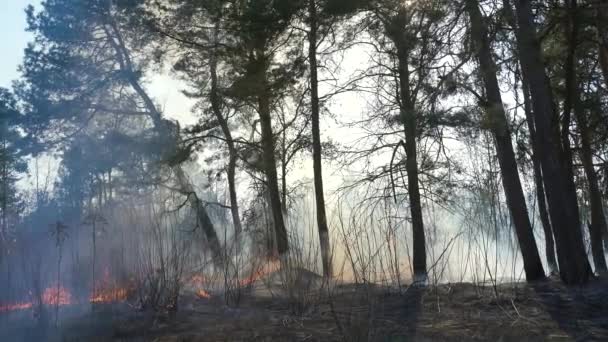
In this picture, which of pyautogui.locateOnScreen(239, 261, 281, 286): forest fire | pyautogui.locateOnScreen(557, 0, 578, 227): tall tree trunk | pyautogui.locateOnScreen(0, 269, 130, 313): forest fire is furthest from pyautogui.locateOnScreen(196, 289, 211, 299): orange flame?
pyautogui.locateOnScreen(557, 0, 578, 227): tall tree trunk

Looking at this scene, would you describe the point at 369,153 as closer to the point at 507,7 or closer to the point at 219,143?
the point at 507,7

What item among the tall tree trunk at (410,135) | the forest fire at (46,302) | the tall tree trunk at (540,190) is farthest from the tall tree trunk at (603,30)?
the forest fire at (46,302)

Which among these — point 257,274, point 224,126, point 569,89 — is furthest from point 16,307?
point 224,126

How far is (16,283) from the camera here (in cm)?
809

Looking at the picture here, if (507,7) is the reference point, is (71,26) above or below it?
above

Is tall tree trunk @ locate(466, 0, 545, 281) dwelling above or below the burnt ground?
above

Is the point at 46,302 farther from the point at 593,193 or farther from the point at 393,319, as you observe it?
the point at 593,193

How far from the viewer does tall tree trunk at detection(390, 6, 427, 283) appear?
438 inches

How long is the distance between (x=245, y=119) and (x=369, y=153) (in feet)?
25.1

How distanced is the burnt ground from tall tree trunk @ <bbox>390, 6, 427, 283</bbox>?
3791 mm

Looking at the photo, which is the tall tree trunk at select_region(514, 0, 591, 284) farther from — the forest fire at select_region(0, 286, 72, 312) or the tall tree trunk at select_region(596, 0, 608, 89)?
the forest fire at select_region(0, 286, 72, 312)

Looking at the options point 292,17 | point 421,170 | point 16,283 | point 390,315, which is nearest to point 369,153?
point 421,170

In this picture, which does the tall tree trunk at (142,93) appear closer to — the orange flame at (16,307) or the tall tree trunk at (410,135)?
the tall tree trunk at (410,135)

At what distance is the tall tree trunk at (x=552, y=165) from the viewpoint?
859 centimetres
